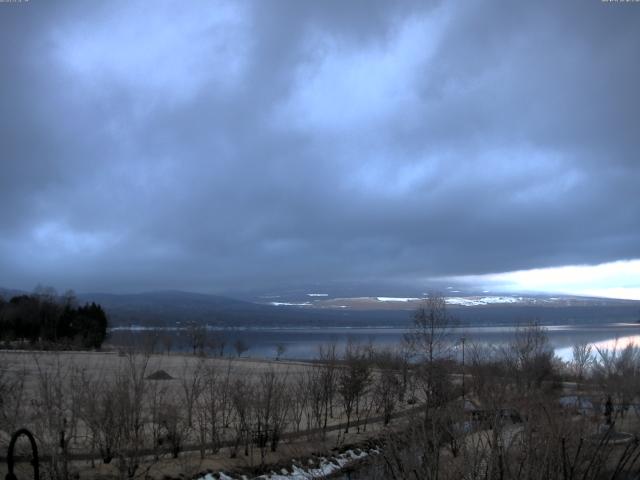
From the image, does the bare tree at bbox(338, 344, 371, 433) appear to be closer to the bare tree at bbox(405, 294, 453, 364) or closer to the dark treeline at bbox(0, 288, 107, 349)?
the bare tree at bbox(405, 294, 453, 364)

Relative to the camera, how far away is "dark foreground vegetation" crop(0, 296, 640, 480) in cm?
1155

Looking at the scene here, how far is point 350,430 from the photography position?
39188 mm

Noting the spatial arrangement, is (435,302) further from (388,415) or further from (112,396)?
(112,396)

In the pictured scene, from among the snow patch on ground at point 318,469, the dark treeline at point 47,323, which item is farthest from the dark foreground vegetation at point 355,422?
the dark treeline at point 47,323

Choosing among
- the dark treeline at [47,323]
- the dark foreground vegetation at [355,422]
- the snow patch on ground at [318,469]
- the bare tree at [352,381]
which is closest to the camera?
the dark foreground vegetation at [355,422]

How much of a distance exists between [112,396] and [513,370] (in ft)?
121

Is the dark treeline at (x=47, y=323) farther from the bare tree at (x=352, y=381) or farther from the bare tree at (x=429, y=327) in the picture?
the bare tree at (x=352, y=381)

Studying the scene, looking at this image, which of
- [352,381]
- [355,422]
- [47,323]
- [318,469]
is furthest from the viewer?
[47,323]

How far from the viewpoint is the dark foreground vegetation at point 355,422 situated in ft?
37.9

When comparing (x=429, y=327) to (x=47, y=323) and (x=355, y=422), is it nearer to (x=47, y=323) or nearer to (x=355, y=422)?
(x=355, y=422)

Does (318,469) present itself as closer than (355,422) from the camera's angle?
Yes

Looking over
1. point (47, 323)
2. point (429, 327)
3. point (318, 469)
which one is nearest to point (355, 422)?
point (318, 469)

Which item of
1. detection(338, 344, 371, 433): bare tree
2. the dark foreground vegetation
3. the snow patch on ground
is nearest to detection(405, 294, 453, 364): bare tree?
the dark foreground vegetation

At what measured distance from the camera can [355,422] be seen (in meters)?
41.2
